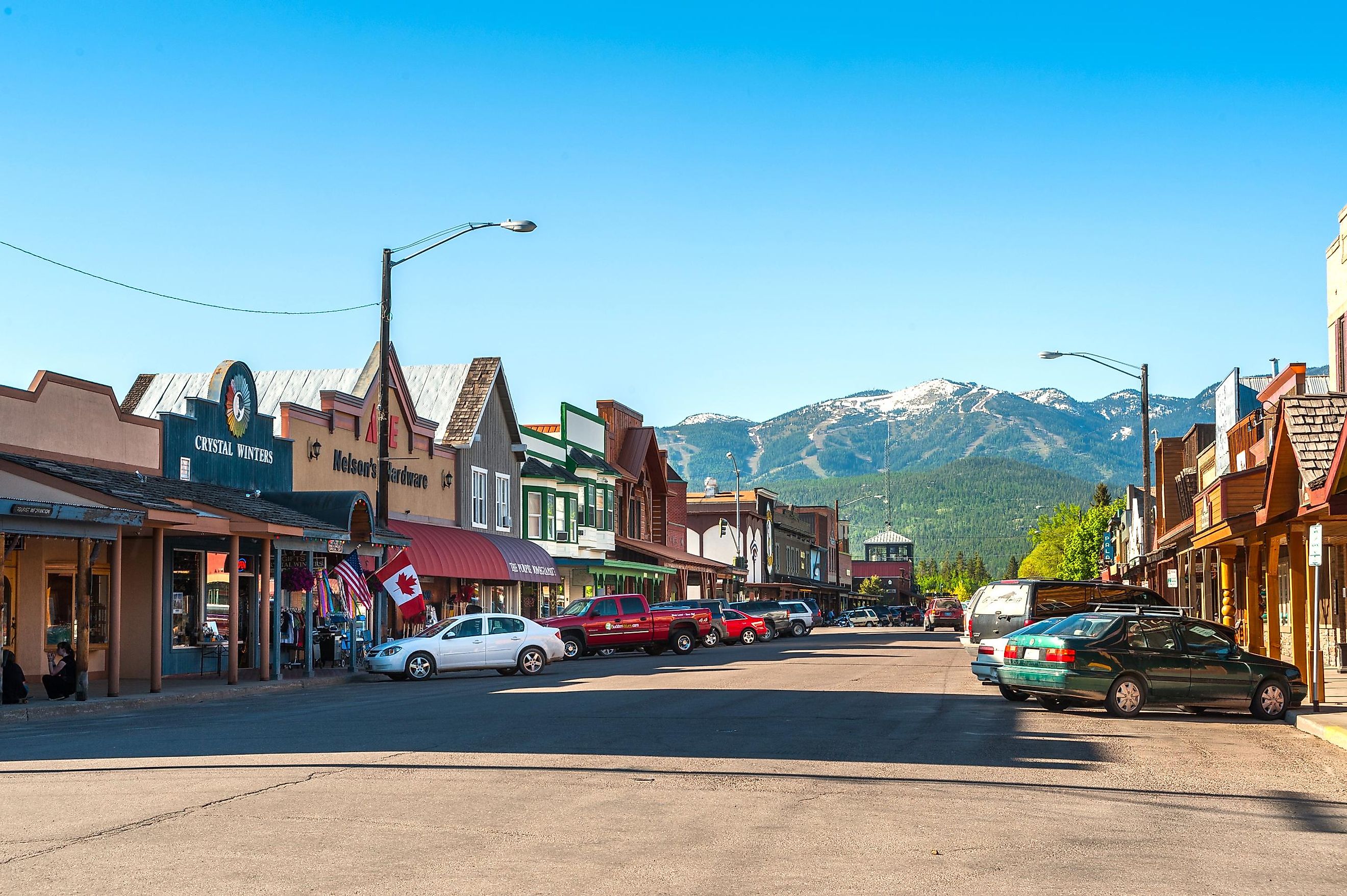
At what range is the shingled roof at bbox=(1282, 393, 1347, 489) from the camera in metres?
19.3

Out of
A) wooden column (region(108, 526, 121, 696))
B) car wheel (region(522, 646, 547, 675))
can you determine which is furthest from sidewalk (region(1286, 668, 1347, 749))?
wooden column (region(108, 526, 121, 696))

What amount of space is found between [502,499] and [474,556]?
26.0ft

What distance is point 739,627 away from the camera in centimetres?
5350

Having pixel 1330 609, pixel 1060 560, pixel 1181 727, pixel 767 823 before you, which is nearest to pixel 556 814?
pixel 767 823

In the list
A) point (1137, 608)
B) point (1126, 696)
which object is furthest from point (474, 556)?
point (1126, 696)

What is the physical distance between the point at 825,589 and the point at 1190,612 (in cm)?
8569

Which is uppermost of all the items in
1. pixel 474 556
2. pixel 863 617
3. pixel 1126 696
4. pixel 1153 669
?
pixel 474 556

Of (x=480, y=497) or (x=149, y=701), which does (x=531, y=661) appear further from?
(x=480, y=497)

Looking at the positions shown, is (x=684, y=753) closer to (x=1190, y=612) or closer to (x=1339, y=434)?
(x=1339, y=434)

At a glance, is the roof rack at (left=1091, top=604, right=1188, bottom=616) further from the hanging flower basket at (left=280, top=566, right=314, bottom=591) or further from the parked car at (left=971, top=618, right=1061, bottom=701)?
the hanging flower basket at (left=280, top=566, right=314, bottom=591)

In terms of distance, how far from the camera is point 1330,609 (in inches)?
1240

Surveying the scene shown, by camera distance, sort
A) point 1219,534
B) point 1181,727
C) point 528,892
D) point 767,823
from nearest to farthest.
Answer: point 528,892
point 767,823
point 1181,727
point 1219,534

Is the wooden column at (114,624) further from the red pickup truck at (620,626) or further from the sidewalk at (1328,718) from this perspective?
the sidewalk at (1328,718)

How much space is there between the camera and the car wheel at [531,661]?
30.8 metres
